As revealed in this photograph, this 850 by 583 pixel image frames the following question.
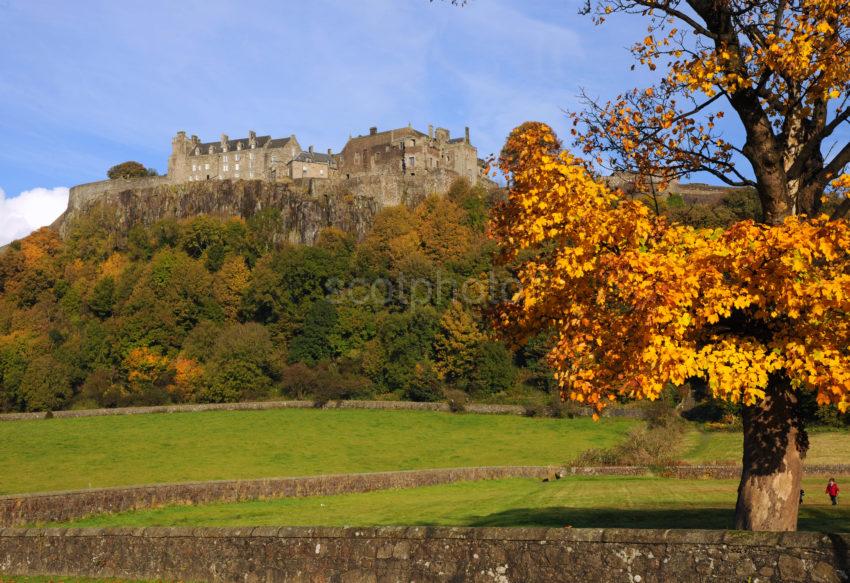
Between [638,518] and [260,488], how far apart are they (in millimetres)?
14042

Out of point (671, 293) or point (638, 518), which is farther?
point (638, 518)

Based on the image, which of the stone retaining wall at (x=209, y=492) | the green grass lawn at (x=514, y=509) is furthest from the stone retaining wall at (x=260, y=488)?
the green grass lawn at (x=514, y=509)

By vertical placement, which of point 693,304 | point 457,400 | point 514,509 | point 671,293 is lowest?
point 514,509

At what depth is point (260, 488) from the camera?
29688 millimetres

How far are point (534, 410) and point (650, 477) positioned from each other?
24.9 m

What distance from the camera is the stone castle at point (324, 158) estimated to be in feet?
385

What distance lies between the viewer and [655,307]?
11.4 m

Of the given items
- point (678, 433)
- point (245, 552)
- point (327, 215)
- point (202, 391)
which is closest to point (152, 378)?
point (202, 391)

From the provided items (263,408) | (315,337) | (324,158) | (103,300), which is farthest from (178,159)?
(263,408)

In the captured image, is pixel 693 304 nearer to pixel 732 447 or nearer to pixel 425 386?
pixel 732 447

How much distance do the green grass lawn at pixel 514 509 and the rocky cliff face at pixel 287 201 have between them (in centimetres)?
7585

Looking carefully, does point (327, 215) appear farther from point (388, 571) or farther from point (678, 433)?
point (388, 571)

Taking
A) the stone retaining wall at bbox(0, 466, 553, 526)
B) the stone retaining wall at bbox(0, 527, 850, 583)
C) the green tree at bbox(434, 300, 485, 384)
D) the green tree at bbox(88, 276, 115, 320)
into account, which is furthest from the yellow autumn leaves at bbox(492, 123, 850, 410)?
the green tree at bbox(88, 276, 115, 320)

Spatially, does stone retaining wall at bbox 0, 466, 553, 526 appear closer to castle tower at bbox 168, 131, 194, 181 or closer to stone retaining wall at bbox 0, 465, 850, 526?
stone retaining wall at bbox 0, 465, 850, 526
